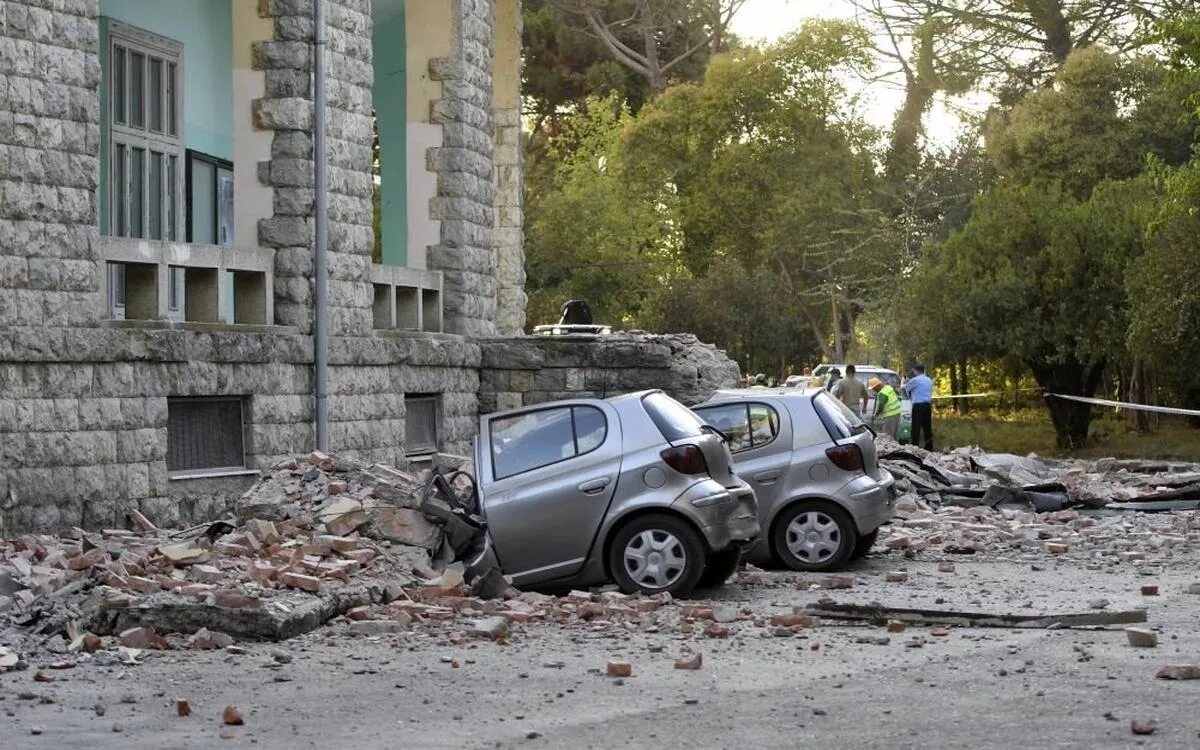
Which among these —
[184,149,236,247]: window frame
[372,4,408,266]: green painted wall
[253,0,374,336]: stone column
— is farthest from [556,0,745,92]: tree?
[253,0,374,336]: stone column

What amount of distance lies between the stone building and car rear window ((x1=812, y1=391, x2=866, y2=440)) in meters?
5.60

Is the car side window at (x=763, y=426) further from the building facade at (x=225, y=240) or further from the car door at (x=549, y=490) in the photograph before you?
the building facade at (x=225, y=240)

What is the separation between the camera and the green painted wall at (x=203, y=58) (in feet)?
74.0

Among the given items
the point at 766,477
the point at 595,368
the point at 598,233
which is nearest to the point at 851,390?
the point at 595,368

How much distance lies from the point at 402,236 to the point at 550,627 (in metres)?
14.1

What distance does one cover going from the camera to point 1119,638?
442 inches

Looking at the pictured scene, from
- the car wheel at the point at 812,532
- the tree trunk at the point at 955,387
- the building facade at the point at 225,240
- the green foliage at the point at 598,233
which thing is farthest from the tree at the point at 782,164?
the car wheel at the point at 812,532

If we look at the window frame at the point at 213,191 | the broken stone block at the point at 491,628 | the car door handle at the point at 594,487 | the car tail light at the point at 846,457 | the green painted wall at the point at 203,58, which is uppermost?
the green painted wall at the point at 203,58

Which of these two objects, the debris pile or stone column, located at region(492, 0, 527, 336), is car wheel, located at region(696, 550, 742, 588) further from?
stone column, located at region(492, 0, 527, 336)

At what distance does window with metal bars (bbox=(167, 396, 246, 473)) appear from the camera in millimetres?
18578

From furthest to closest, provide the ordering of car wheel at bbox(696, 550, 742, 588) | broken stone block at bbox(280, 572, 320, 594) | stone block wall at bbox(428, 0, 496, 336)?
stone block wall at bbox(428, 0, 496, 336), car wheel at bbox(696, 550, 742, 588), broken stone block at bbox(280, 572, 320, 594)

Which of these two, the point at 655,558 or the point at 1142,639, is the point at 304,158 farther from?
the point at 1142,639

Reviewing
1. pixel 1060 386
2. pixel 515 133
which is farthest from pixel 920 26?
pixel 515 133

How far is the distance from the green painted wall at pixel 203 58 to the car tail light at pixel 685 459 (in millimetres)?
10796
